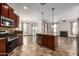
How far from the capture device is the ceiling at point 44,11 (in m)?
4.50

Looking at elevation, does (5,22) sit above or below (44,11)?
below

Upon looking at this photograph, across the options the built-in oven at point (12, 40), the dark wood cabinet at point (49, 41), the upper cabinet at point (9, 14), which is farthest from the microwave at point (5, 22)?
the dark wood cabinet at point (49, 41)

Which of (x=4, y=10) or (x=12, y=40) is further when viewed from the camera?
(x=12, y=40)

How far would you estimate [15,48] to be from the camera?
5.28 m

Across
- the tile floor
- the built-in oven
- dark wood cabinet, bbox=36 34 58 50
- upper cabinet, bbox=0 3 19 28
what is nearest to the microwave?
upper cabinet, bbox=0 3 19 28

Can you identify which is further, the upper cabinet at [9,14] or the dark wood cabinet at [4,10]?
the upper cabinet at [9,14]

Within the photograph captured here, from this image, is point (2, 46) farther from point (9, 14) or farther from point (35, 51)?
point (35, 51)

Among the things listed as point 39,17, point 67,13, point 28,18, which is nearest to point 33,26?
point 28,18

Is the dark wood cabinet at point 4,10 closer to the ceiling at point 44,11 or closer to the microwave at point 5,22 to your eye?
the microwave at point 5,22

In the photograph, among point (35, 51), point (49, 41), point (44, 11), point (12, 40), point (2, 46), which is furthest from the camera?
point (49, 41)

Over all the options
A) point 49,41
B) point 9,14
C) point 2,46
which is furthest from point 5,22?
point 49,41

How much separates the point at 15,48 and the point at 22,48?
0.98 feet

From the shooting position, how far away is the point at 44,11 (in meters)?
5.57

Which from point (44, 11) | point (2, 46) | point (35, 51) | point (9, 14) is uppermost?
point (44, 11)
